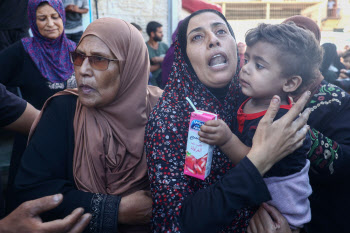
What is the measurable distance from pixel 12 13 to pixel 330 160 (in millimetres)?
4533

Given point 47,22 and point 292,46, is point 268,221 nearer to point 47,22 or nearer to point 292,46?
point 292,46

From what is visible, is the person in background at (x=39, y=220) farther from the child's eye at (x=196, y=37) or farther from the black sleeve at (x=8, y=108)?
the child's eye at (x=196, y=37)

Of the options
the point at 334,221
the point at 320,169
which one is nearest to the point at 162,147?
the point at 320,169

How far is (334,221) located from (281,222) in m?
0.73

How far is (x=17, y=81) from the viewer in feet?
10.1

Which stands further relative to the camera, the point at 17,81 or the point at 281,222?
the point at 17,81

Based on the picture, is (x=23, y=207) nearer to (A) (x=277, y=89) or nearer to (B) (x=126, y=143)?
(B) (x=126, y=143)

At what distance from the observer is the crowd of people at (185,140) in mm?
1504

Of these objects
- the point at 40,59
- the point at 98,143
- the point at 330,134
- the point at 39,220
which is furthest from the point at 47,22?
the point at 330,134

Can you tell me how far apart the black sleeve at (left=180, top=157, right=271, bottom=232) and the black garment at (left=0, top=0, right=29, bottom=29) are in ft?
13.9

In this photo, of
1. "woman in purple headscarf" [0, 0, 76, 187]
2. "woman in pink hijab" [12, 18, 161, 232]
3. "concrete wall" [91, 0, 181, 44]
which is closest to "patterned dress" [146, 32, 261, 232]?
"woman in pink hijab" [12, 18, 161, 232]

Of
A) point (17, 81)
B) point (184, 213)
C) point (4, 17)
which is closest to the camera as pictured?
point (184, 213)

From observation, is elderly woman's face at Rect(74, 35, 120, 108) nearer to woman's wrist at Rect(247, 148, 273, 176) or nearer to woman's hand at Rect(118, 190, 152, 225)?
woman's hand at Rect(118, 190, 152, 225)

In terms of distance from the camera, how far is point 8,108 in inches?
84.4
